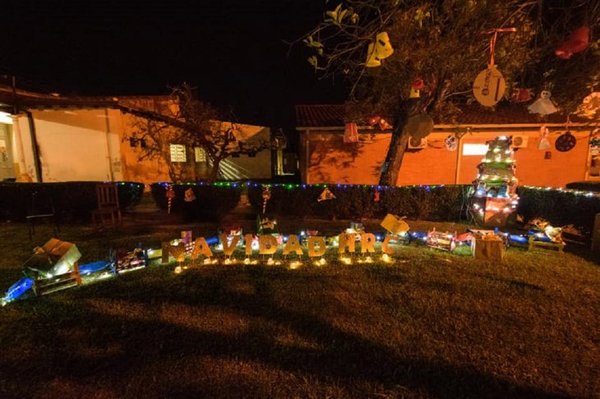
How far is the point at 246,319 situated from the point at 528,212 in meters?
9.22

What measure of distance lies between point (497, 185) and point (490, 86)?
4839 millimetres

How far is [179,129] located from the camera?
593 inches

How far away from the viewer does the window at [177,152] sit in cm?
1571

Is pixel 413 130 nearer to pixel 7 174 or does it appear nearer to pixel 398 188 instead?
pixel 398 188

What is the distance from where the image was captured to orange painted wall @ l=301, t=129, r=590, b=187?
1341 cm

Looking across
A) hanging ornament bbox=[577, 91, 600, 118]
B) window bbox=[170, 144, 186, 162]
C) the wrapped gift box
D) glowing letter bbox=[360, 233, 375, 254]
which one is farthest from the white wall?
hanging ornament bbox=[577, 91, 600, 118]

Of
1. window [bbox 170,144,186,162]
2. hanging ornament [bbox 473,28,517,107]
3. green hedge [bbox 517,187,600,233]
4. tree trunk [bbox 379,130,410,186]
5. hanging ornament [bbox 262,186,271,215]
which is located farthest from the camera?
window [bbox 170,144,186,162]

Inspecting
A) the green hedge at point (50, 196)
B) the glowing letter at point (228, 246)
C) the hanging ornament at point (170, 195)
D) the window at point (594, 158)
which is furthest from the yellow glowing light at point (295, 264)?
the window at point (594, 158)

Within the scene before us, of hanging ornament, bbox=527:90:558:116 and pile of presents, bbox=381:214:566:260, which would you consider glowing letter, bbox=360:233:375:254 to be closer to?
pile of presents, bbox=381:214:566:260

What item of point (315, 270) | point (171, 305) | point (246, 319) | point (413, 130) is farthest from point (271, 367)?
point (413, 130)

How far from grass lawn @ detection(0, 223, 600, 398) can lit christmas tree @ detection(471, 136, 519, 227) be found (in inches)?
130

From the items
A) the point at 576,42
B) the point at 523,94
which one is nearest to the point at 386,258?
the point at 576,42

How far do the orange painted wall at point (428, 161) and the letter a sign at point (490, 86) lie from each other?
911 cm

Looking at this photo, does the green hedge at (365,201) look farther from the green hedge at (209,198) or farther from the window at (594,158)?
the window at (594,158)
